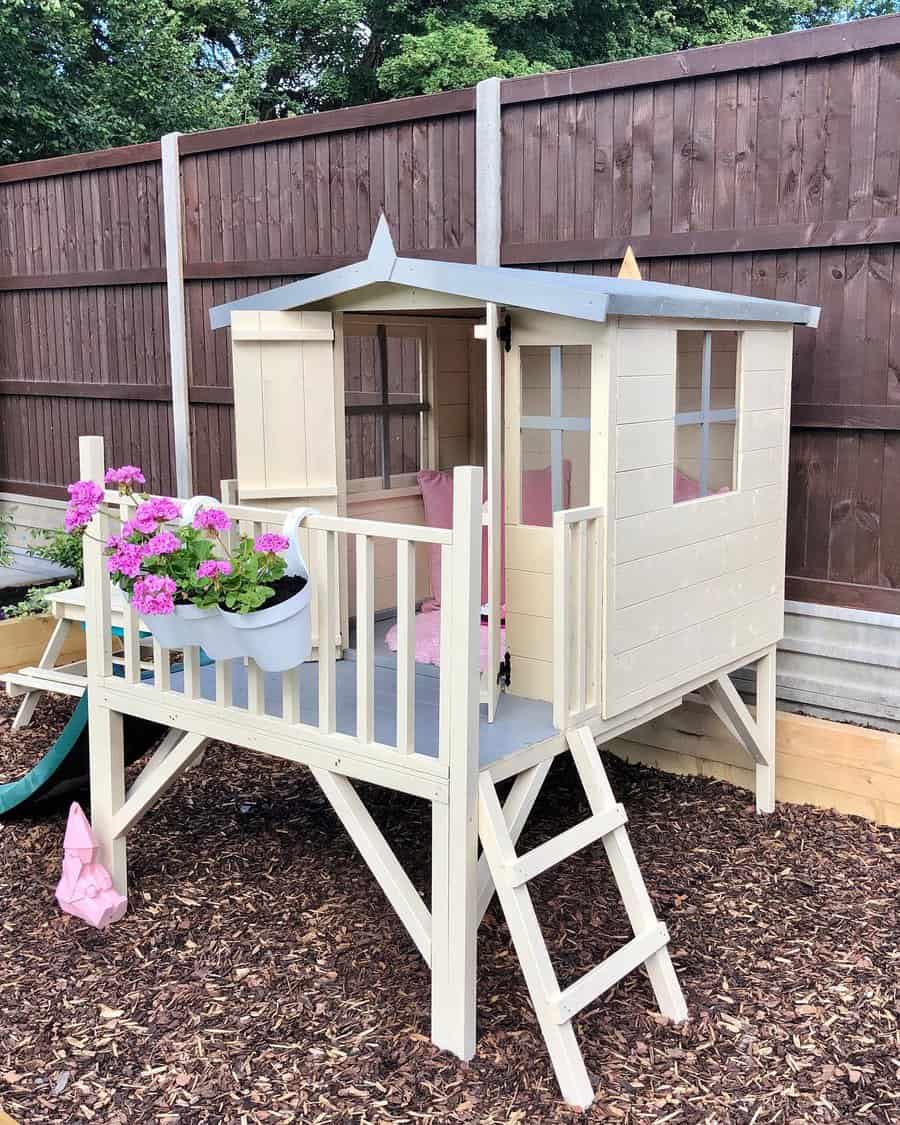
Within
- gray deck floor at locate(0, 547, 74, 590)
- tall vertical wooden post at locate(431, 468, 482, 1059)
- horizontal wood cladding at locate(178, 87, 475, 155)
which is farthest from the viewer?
gray deck floor at locate(0, 547, 74, 590)

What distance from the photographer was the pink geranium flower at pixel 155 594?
2.92 m

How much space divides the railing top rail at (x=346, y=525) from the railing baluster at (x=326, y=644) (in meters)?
0.05

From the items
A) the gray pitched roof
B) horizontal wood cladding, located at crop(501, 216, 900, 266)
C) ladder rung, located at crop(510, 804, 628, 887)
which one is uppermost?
horizontal wood cladding, located at crop(501, 216, 900, 266)

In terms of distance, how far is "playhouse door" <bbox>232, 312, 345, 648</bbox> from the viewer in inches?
149

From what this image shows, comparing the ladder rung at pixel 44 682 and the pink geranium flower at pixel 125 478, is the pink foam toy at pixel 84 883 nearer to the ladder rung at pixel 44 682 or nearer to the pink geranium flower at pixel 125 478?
the pink geranium flower at pixel 125 478

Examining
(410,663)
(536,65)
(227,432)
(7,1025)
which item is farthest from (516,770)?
(536,65)

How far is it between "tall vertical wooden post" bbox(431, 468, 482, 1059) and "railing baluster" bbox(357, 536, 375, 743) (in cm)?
28

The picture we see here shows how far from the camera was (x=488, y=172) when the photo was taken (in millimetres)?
5195

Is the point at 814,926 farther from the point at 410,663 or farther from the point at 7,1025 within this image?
the point at 7,1025

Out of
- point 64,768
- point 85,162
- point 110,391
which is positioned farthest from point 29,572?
point 64,768

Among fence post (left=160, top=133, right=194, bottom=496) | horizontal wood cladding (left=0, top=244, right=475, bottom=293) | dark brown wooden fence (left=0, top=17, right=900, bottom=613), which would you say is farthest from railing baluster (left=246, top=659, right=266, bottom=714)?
fence post (left=160, top=133, right=194, bottom=496)

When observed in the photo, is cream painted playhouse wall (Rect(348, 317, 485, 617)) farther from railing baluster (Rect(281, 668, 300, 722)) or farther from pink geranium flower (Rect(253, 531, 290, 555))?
pink geranium flower (Rect(253, 531, 290, 555))

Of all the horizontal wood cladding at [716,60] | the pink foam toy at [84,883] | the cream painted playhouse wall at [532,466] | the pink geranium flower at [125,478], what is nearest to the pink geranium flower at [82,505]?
the pink geranium flower at [125,478]

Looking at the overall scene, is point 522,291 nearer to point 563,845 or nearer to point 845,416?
point 563,845
